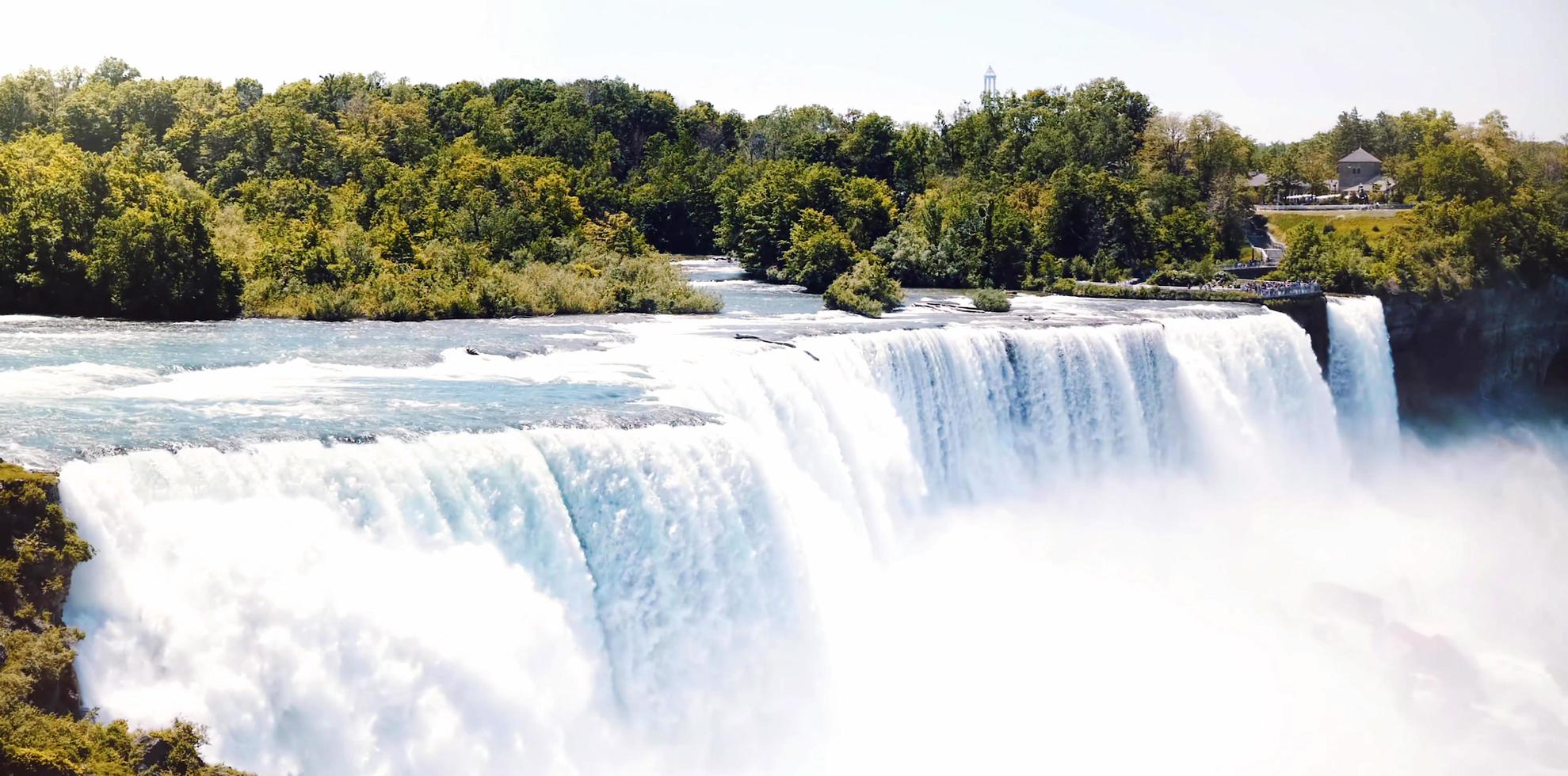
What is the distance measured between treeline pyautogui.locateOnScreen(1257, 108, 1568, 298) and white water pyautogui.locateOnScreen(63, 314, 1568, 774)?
1031 centimetres

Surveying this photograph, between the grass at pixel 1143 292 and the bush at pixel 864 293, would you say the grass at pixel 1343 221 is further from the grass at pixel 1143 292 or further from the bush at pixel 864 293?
the bush at pixel 864 293

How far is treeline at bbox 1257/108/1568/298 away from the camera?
40.2 meters

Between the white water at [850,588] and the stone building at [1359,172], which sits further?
the stone building at [1359,172]

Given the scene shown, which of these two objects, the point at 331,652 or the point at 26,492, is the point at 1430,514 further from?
the point at 26,492

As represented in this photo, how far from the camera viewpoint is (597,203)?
173ft

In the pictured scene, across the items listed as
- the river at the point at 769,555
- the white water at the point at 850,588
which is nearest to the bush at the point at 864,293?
the river at the point at 769,555

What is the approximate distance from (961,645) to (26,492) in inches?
481

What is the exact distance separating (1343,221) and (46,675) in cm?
5564

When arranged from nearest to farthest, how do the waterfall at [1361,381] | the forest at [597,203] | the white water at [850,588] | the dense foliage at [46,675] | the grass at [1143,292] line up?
the dense foliage at [46,675]
the white water at [850,588]
the forest at [597,203]
the waterfall at [1361,381]
the grass at [1143,292]

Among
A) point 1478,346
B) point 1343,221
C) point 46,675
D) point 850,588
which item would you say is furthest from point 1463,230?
point 46,675

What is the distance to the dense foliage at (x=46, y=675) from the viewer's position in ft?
35.3

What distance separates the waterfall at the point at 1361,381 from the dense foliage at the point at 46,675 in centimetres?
2988

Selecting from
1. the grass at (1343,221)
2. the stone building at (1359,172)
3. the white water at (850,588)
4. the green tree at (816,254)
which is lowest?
the white water at (850,588)

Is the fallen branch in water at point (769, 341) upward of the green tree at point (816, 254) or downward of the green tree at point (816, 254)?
downward
